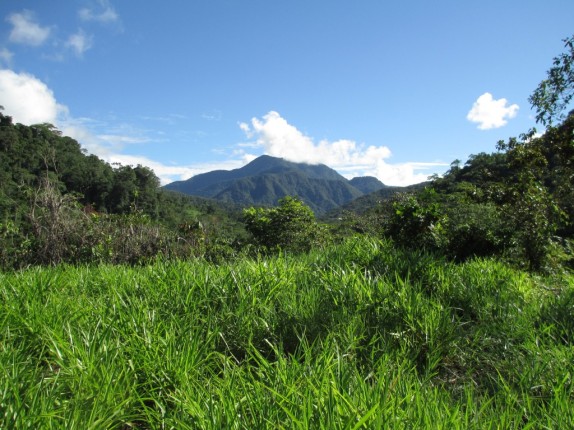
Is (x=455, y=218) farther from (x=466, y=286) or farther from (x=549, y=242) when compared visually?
(x=466, y=286)

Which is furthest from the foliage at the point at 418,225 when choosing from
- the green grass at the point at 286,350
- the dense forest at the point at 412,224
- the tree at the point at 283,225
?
the tree at the point at 283,225

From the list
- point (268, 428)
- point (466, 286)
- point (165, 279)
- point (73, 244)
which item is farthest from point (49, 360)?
point (73, 244)

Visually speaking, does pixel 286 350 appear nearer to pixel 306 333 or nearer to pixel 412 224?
pixel 306 333

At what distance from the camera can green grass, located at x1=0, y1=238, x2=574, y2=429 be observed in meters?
1.52

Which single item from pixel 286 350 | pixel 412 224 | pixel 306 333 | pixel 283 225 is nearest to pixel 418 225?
pixel 412 224

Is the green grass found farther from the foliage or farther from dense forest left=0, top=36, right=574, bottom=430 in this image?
the foliage

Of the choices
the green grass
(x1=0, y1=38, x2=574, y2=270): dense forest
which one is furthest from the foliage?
the green grass

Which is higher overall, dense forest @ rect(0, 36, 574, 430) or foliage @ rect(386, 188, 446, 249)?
foliage @ rect(386, 188, 446, 249)

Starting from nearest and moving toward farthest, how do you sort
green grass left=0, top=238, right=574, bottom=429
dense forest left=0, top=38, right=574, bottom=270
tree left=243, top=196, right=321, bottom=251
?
green grass left=0, top=238, right=574, bottom=429
dense forest left=0, top=38, right=574, bottom=270
tree left=243, top=196, right=321, bottom=251

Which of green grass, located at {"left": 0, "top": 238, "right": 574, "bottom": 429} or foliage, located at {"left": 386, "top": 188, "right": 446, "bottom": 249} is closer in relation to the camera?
green grass, located at {"left": 0, "top": 238, "right": 574, "bottom": 429}

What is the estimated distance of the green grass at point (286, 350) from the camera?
59.9 inches

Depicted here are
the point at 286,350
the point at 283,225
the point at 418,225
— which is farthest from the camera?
the point at 283,225

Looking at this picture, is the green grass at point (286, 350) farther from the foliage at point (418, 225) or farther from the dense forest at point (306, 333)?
the foliage at point (418, 225)

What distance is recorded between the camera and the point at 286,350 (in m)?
2.61
